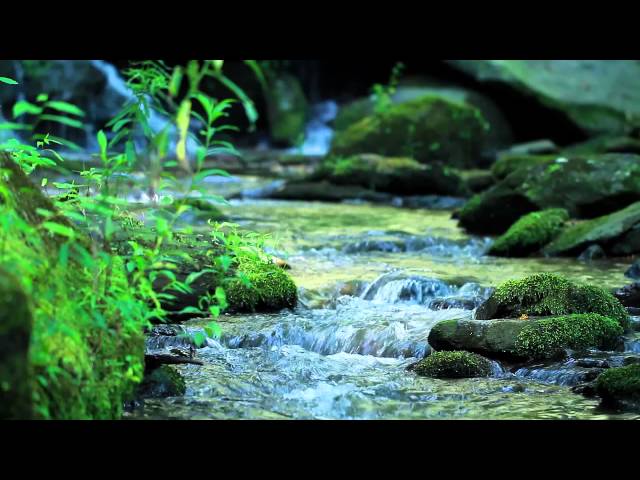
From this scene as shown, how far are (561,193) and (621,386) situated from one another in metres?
8.54

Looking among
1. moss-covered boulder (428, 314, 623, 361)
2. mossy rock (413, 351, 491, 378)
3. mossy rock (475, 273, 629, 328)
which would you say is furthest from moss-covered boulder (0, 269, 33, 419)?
mossy rock (475, 273, 629, 328)

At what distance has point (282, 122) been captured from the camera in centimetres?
2873

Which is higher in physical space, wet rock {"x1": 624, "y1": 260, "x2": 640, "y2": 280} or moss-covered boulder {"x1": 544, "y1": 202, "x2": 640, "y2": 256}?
moss-covered boulder {"x1": 544, "y1": 202, "x2": 640, "y2": 256}

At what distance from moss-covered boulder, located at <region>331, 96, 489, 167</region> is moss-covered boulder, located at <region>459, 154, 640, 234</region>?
7557mm

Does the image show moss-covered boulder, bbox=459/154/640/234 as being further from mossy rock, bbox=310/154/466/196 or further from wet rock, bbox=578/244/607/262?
mossy rock, bbox=310/154/466/196

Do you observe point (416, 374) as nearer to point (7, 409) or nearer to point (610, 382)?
point (610, 382)

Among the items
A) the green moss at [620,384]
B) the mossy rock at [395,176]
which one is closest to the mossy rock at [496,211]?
the mossy rock at [395,176]

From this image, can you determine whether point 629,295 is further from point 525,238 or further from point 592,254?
point 525,238

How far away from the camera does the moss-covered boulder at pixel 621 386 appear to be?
5.42 m

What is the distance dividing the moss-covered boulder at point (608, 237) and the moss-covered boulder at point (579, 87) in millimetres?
15979

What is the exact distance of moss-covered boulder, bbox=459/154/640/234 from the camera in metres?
13.5

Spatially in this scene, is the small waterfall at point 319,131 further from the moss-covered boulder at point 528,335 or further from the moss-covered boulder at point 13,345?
the moss-covered boulder at point 13,345

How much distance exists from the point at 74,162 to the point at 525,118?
1510 centimetres
